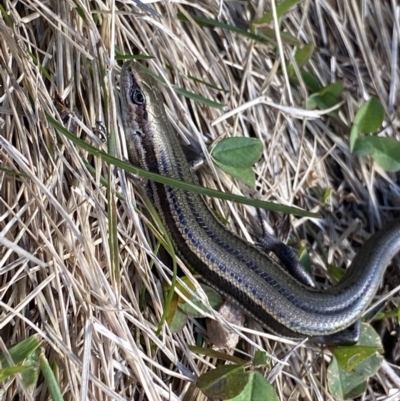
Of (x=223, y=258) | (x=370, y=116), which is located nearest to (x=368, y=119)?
(x=370, y=116)

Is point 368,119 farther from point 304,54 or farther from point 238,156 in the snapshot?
point 238,156

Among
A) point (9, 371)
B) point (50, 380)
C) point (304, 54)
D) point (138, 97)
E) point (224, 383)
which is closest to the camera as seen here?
point (9, 371)

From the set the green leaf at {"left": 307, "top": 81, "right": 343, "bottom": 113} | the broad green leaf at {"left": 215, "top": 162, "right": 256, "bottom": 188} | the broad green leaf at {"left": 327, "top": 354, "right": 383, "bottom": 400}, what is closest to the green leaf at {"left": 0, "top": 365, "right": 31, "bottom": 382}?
the broad green leaf at {"left": 215, "top": 162, "right": 256, "bottom": 188}

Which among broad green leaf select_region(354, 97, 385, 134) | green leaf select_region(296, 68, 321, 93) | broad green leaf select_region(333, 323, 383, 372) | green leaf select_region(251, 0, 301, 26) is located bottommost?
broad green leaf select_region(333, 323, 383, 372)

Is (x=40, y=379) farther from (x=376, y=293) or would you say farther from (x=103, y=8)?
(x=376, y=293)

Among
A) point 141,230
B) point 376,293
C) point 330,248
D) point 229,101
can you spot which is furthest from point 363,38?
point 141,230

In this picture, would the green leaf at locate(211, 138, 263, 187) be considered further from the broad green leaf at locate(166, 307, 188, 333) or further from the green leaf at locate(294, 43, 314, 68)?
the broad green leaf at locate(166, 307, 188, 333)
